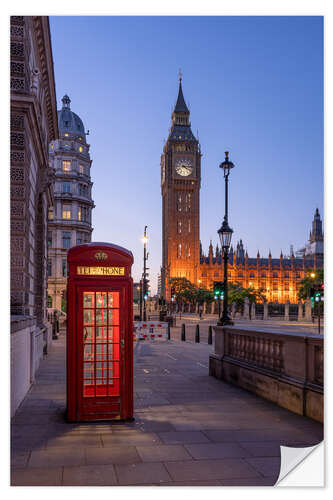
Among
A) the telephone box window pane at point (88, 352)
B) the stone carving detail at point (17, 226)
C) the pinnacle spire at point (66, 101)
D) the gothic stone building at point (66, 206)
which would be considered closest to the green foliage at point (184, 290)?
the gothic stone building at point (66, 206)

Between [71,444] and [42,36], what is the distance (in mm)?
11607

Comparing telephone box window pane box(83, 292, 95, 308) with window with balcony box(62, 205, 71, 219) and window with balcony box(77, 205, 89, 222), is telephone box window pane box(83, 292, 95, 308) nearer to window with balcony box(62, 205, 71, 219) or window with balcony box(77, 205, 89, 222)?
window with balcony box(62, 205, 71, 219)

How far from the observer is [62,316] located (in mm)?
43938

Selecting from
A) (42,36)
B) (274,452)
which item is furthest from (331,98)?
(42,36)

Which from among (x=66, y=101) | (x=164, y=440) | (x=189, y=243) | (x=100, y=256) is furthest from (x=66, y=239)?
(x=189, y=243)

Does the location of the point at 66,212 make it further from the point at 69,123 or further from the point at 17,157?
the point at 17,157

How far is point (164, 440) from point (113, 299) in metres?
2.27

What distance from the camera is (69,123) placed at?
59.4m

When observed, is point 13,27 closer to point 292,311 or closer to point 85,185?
point 85,185

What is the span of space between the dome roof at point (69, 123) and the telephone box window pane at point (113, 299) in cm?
5300

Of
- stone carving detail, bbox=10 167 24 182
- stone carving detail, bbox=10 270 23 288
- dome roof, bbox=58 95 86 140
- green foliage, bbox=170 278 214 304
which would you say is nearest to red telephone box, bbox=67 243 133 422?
stone carving detail, bbox=10 270 23 288

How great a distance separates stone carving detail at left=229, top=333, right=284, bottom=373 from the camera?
8727 mm

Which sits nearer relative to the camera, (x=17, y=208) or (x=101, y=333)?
(x=101, y=333)
